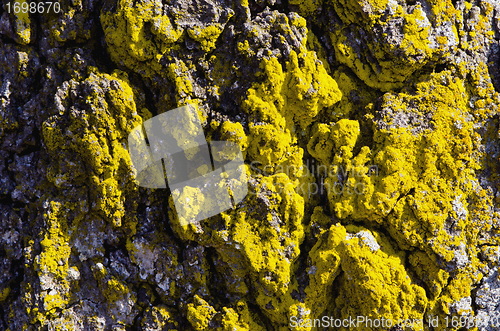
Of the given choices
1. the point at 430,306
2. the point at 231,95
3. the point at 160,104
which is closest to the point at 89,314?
the point at 160,104

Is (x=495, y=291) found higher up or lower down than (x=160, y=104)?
lower down

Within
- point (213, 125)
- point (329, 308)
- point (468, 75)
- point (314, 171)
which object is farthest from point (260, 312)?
point (468, 75)

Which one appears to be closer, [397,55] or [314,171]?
[397,55]

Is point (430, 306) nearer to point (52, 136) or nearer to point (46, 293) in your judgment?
point (46, 293)

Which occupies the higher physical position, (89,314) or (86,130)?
(86,130)

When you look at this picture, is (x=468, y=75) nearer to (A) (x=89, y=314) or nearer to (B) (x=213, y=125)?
(B) (x=213, y=125)

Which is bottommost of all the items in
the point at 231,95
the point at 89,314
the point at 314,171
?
the point at 89,314
